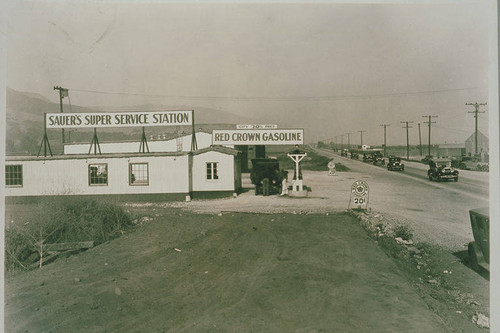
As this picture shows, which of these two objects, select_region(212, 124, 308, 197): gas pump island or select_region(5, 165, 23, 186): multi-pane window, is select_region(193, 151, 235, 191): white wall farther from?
select_region(5, 165, 23, 186): multi-pane window

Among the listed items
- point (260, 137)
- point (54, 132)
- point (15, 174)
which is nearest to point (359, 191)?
point (260, 137)

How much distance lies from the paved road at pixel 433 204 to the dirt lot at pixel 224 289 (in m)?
3.35

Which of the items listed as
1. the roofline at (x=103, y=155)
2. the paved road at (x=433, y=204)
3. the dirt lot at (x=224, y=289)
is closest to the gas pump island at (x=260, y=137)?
the roofline at (x=103, y=155)

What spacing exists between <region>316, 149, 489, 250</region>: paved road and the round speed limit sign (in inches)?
85.4

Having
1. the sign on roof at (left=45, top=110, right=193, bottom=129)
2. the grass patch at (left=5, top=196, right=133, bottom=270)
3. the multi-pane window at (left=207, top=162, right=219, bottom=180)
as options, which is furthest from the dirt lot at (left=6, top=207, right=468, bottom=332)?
the multi-pane window at (left=207, top=162, right=219, bottom=180)

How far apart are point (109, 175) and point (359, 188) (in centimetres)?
1358

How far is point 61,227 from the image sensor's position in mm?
10648

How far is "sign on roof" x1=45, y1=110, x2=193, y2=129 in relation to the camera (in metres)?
17.1

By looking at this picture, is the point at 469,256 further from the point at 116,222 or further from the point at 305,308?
the point at 116,222

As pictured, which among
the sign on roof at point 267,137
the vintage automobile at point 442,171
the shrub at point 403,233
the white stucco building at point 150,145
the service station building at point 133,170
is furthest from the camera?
the white stucco building at point 150,145

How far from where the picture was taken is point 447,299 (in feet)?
23.3

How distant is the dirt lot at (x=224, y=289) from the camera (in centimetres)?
568

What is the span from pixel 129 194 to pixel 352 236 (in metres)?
13.1

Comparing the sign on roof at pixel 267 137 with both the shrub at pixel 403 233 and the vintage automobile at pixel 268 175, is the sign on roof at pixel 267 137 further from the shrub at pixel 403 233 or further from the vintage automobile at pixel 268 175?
the shrub at pixel 403 233
